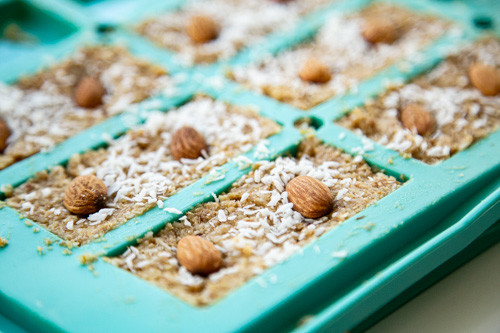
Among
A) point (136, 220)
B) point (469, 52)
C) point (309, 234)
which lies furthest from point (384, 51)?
point (136, 220)

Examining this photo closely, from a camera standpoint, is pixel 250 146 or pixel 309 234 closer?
pixel 309 234

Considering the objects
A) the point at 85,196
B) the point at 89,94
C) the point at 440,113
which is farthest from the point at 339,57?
the point at 85,196

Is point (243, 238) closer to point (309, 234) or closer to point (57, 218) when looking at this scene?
point (309, 234)

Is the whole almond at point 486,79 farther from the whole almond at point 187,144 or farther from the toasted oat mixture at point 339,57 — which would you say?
the whole almond at point 187,144

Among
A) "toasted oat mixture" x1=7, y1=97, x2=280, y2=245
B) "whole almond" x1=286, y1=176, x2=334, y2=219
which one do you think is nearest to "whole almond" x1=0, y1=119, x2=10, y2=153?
"toasted oat mixture" x1=7, y1=97, x2=280, y2=245

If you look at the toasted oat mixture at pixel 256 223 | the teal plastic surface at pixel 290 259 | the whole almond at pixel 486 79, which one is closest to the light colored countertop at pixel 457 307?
the teal plastic surface at pixel 290 259

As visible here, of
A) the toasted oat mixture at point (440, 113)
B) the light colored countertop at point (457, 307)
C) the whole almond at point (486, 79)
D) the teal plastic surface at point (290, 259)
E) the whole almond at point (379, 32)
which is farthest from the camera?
the whole almond at point (379, 32)

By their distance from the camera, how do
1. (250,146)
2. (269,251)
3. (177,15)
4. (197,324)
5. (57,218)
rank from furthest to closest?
1. (177,15)
2. (250,146)
3. (57,218)
4. (269,251)
5. (197,324)
